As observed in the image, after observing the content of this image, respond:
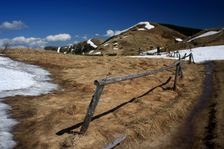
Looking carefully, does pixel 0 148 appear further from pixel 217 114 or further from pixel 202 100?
pixel 202 100

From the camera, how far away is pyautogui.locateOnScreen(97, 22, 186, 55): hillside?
348 feet

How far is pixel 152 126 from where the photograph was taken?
34.0 feet

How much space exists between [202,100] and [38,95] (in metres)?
9.09

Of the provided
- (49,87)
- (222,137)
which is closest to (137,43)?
(49,87)

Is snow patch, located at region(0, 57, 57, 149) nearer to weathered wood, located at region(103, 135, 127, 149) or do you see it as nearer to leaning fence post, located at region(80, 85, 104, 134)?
leaning fence post, located at region(80, 85, 104, 134)

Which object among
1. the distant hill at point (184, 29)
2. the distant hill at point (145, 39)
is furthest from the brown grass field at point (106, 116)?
the distant hill at point (184, 29)

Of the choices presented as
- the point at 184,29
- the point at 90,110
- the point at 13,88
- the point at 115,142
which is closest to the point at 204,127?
the point at 115,142

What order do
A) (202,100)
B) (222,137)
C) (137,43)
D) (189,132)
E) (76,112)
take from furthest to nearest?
(137,43) < (202,100) < (76,112) < (189,132) < (222,137)

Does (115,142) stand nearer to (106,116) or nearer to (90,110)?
(90,110)

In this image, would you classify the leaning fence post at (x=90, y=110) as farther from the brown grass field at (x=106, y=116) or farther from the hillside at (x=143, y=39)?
the hillside at (x=143, y=39)

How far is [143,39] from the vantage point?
11794 cm

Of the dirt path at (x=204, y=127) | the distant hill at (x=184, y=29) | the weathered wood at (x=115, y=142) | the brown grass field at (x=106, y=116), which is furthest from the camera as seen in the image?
the distant hill at (x=184, y=29)

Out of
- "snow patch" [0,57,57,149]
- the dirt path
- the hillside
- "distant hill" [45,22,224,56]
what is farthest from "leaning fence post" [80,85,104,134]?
the hillside

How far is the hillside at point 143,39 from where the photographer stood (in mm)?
105938
